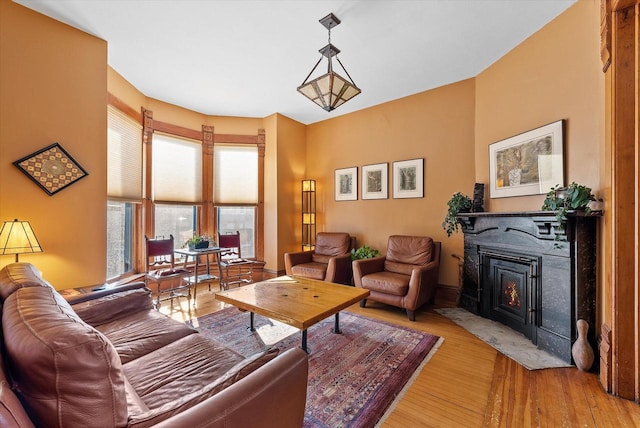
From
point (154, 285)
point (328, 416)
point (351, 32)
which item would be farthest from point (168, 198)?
point (328, 416)

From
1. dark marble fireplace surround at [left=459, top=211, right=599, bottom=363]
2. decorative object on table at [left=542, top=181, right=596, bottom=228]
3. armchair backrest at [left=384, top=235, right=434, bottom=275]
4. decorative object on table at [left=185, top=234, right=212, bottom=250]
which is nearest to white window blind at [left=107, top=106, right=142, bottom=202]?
decorative object on table at [left=185, top=234, right=212, bottom=250]

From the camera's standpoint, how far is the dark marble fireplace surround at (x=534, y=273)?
2279mm

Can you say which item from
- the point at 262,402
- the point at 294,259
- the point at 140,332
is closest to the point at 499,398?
the point at 262,402

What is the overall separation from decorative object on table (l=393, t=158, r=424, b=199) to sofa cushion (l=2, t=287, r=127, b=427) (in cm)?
411

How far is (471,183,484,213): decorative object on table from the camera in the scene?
343 cm

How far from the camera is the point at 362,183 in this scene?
192 inches

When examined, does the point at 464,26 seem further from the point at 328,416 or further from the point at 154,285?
the point at 154,285

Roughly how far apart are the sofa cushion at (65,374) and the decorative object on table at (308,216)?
15.3 ft

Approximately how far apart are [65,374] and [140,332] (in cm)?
134

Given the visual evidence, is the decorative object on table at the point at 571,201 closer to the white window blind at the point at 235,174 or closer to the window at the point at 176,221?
the white window blind at the point at 235,174

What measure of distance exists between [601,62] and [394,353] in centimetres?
300

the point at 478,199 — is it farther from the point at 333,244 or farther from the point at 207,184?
the point at 207,184

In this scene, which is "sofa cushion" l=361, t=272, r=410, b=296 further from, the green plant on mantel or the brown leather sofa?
the brown leather sofa

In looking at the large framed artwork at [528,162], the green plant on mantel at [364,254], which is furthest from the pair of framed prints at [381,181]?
the large framed artwork at [528,162]
